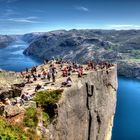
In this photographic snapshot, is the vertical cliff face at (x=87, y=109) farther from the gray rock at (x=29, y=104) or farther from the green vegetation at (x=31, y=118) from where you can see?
the gray rock at (x=29, y=104)

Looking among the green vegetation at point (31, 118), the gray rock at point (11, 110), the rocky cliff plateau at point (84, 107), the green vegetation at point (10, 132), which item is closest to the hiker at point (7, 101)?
the gray rock at point (11, 110)

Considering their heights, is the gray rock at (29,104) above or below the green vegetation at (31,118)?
above

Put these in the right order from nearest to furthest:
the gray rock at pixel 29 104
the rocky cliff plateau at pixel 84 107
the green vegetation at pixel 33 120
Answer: the green vegetation at pixel 33 120 → the gray rock at pixel 29 104 → the rocky cliff plateau at pixel 84 107

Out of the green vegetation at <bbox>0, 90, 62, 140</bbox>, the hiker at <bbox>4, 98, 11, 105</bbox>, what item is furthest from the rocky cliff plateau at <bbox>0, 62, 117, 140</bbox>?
the hiker at <bbox>4, 98, 11, 105</bbox>

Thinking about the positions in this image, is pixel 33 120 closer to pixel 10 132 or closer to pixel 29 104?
pixel 29 104

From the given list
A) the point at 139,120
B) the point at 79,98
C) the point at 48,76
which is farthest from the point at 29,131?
the point at 139,120

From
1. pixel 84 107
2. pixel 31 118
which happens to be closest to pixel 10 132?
pixel 31 118
